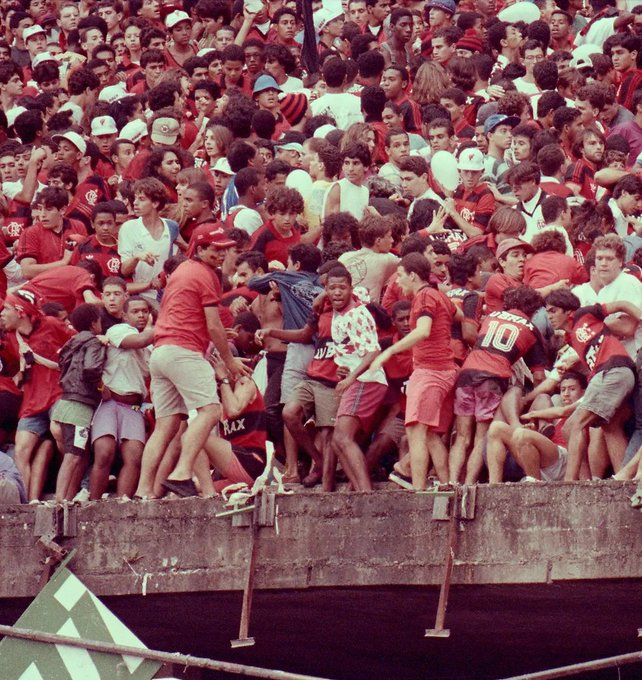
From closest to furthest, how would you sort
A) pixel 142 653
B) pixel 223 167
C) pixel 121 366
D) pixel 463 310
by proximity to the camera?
pixel 142 653, pixel 463 310, pixel 121 366, pixel 223 167

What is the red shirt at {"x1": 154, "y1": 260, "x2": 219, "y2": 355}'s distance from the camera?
13805 mm

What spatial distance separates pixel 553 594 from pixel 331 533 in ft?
4.83

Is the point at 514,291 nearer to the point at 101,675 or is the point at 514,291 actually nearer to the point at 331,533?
the point at 331,533

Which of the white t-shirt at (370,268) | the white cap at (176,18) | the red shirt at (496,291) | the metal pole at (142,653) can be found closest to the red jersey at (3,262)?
the white t-shirt at (370,268)

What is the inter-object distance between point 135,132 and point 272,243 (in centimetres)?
432

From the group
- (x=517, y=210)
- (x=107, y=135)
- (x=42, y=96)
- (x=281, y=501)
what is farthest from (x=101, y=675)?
(x=42, y=96)

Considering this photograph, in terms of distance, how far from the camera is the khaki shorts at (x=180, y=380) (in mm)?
13695

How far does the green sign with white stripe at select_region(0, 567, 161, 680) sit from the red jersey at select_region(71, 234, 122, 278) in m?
3.53

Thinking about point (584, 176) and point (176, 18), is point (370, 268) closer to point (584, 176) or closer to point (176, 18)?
point (584, 176)

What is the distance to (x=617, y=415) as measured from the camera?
42.3ft

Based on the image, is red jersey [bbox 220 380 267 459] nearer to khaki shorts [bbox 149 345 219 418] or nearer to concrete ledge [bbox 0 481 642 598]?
khaki shorts [bbox 149 345 219 418]

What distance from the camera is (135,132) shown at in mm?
19734

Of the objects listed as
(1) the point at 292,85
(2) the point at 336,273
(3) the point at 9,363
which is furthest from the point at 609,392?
(1) the point at 292,85

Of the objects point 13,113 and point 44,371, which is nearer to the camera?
point 44,371
